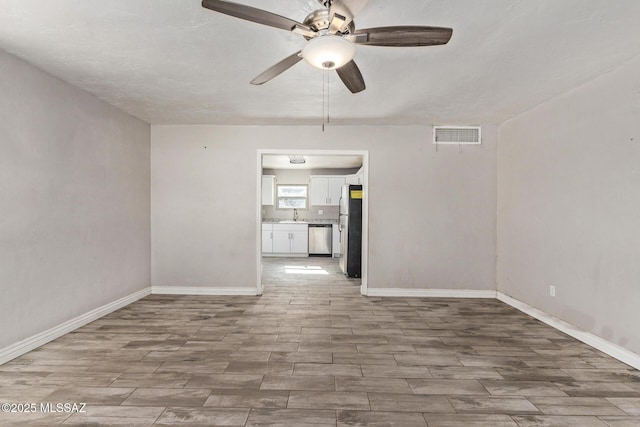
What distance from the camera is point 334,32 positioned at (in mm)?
1753

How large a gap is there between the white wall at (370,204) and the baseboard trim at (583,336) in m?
0.70

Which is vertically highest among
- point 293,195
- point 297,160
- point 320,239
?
point 297,160

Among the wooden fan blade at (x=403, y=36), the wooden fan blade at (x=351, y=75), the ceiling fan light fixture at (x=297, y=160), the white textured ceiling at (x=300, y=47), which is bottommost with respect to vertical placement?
the wooden fan blade at (x=351, y=75)

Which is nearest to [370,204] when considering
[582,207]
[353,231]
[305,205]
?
[353,231]

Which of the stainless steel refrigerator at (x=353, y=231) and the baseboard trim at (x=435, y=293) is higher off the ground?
the stainless steel refrigerator at (x=353, y=231)

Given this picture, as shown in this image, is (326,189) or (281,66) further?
(326,189)

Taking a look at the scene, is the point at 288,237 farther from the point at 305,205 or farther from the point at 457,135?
the point at 457,135

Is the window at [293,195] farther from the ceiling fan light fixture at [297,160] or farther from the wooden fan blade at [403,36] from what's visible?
the wooden fan blade at [403,36]

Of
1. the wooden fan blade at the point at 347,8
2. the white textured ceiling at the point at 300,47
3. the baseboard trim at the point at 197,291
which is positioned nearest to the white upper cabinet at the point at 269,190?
the baseboard trim at the point at 197,291

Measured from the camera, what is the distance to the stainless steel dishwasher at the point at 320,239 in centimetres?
810

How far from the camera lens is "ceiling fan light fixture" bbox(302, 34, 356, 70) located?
169 cm

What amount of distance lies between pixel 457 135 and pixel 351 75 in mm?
2784

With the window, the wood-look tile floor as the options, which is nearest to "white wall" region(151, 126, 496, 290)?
the wood-look tile floor

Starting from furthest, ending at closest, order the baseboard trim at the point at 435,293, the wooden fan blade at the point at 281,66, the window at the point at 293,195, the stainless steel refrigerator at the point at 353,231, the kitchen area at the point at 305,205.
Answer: the window at the point at 293,195 < the kitchen area at the point at 305,205 < the stainless steel refrigerator at the point at 353,231 < the baseboard trim at the point at 435,293 < the wooden fan blade at the point at 281,66
